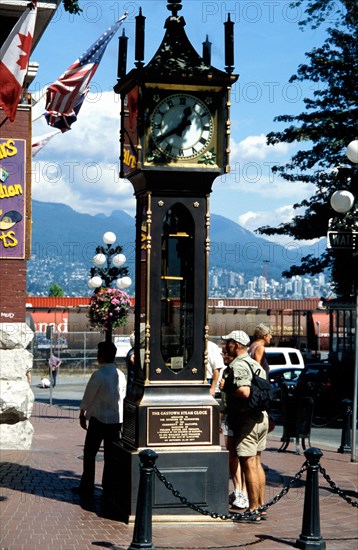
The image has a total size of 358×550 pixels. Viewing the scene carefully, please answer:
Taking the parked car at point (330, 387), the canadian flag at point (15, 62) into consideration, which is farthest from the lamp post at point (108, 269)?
the canadian flag at point (15, 62)

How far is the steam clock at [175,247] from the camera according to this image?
10.8 metres

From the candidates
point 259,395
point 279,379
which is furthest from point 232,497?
point 279,379

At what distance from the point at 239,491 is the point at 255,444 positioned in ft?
3.17

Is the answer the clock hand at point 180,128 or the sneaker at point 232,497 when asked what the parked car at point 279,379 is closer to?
the sneaker at point 232,497

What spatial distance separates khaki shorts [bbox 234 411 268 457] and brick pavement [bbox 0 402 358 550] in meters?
0.77

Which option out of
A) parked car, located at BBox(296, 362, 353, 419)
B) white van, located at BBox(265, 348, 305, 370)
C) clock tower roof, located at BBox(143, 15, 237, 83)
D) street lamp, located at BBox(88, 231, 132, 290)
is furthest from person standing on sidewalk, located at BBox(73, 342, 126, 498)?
white van, located at BBox(265, 348, 305, 370)

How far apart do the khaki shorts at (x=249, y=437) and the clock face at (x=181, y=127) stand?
9.90ft

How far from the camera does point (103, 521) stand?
10.5 m

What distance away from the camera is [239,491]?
1144 centimetres

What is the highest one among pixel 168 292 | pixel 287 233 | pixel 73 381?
pixel 287 233

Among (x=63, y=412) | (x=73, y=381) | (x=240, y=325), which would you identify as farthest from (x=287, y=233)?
(x=240, y=325)

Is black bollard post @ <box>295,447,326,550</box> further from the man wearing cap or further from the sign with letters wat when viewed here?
the sign with letters wat

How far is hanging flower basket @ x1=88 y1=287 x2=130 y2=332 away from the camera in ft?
81.7

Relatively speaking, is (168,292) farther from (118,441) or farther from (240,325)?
(240,325)
